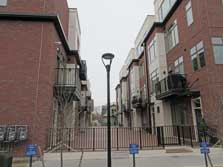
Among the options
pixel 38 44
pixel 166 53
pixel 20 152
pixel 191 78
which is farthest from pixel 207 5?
pixel 20 152

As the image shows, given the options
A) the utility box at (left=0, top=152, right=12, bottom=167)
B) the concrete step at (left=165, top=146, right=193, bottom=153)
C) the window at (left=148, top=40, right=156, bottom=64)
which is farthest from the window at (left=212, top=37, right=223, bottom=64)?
the utility box at (left=0, top=152, right=12, bottom=167)

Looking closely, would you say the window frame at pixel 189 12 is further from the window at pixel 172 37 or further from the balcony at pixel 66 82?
the balcony at pixel 66 82

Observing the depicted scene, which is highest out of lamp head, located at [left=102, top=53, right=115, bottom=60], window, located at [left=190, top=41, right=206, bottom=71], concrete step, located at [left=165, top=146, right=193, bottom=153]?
window, located at [left=190, top=41, right=206, bottom=71]

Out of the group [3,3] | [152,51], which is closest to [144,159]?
[3,3]

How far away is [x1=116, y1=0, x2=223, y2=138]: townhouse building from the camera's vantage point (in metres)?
11.0

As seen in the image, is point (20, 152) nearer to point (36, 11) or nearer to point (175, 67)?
point (36, 11)

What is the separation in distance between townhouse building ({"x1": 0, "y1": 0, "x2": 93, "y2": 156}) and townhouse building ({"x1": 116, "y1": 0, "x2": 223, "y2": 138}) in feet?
25.0

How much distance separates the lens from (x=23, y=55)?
10570 mm

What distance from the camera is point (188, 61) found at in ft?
44.0

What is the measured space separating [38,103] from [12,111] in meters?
1.36

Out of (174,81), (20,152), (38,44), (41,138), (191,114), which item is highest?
(38,44)

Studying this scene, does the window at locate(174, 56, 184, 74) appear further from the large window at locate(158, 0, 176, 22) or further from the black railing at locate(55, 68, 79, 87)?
the black railing at locate(55, 68, 79, 87)

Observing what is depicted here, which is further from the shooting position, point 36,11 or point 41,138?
point 36,11

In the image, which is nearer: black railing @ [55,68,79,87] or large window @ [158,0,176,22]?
black railing @ [55,68,79,87]
